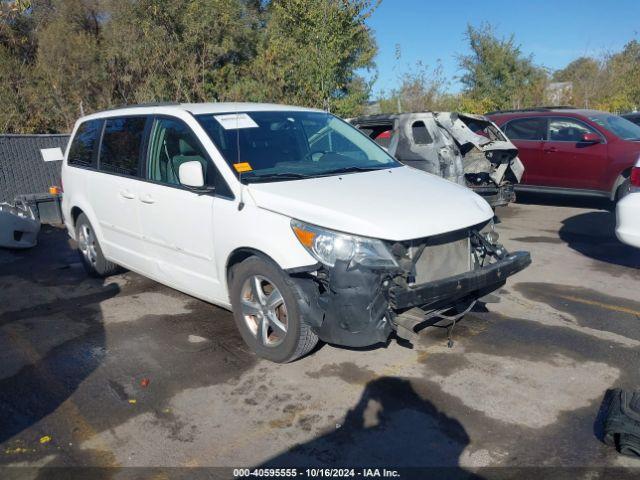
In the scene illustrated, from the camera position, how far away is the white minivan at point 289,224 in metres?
3.74

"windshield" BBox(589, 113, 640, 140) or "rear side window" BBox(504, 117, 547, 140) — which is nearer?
"windshield" BBox(589, 113, 640, 140)

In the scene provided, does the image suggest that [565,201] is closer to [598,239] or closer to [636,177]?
[598,239]

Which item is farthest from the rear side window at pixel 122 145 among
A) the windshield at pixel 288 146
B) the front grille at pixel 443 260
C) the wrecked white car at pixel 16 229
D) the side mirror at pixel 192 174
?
the wrecked white car at pixel 16 229

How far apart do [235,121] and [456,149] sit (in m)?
4.44

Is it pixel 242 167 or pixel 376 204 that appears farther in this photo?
pixel 242 167

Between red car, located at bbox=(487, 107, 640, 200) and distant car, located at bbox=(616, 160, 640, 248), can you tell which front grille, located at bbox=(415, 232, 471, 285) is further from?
red car, located at bbox=(487, 107, 640, 200)

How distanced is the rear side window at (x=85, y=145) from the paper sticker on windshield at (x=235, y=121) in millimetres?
2021

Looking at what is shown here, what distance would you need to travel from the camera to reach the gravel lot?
327cm

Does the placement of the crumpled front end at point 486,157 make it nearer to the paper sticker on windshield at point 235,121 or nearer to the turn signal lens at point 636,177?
the turn signal lens at point 636,177

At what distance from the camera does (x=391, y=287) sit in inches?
146

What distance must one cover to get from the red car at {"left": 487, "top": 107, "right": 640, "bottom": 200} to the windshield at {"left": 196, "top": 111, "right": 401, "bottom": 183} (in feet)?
19.1

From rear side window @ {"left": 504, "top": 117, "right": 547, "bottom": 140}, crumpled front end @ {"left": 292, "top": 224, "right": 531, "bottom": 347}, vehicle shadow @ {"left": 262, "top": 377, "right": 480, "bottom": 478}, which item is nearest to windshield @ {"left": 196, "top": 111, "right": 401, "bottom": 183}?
crumpled front end @ {"left": 292, "top": 224, "right": 531, "bottom": 347}

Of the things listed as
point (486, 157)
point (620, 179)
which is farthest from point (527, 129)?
point (486, 157)

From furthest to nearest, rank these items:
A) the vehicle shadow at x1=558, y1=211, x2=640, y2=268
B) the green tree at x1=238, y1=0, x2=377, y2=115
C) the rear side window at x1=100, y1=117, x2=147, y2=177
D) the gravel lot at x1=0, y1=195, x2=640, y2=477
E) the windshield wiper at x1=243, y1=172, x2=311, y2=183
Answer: the green tree at x1=238, y1=0, x2=377, y2=115, the vehicle shadow at x1=558, y1=211, x2=640, y2=268, the rear side window at x1=100, y1=117, x2=147, y2=177, the windshield wiper at x1=243, y1=172, x2=311, y2=183, the gravel lot at x1=0, y1=195, x2=640, y2=477
